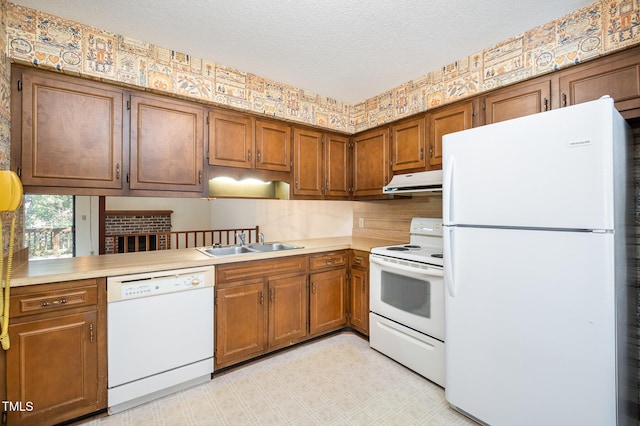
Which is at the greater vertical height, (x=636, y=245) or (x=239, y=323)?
(x=636, y=245)

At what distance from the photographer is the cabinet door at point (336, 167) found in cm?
328

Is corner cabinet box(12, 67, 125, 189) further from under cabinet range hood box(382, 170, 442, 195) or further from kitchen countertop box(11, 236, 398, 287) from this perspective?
under cabinet range hood box(382, 170, 442, 195)

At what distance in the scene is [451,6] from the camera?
1803mm

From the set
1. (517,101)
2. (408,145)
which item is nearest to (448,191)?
(517,101)

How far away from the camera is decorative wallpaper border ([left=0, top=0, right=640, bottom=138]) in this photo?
1.78 metres

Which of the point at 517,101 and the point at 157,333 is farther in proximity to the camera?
the point at 517,101

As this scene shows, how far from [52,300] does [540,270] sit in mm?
2682

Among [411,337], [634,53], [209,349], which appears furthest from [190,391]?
[634,53]

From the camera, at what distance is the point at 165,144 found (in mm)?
2285

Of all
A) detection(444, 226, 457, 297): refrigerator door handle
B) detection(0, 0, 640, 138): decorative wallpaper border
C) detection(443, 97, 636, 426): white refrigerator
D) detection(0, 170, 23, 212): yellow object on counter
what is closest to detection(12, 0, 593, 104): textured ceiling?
detection(0, 0, 640, 138): decorative wallpaper border

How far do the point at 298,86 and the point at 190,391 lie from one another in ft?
9.30

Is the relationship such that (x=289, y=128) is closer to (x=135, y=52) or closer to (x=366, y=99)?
(x=366, y=99)

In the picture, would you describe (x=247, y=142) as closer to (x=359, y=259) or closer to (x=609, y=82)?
(x=359, y=259)

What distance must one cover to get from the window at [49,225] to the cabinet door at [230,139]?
118 cm
